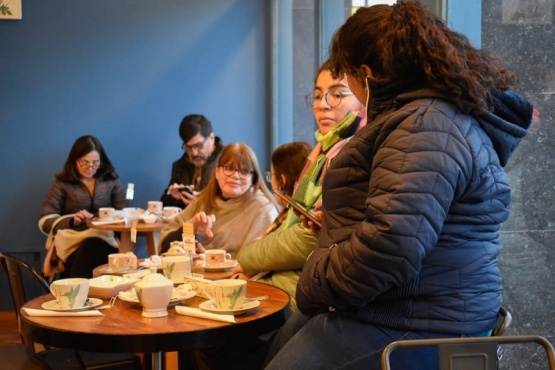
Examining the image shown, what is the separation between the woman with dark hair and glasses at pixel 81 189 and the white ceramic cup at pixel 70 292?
3.26 meters

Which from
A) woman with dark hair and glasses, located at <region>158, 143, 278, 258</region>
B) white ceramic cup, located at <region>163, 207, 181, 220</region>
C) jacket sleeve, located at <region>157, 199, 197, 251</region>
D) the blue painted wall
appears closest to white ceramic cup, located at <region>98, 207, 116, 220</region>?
white ceramic cup, located at <region>163, 207, 181, 220</region>

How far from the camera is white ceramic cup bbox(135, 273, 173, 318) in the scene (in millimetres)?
2264

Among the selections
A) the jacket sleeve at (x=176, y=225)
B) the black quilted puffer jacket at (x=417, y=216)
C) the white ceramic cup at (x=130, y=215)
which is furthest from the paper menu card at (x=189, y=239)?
the white ceramic cup at (x=130, y=215)

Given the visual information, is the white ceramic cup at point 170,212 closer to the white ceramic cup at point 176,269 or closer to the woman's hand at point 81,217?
the woman's hand at point 81,217

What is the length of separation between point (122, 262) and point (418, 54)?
1.55 m

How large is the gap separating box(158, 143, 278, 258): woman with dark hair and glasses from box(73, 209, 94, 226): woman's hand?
1843 mm

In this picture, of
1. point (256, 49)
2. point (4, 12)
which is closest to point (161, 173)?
point (256, 49)

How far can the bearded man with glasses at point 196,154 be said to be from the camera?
219 inches

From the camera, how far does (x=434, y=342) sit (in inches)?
63.8

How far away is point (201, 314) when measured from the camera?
225cm

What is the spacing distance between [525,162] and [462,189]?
1.03 meters

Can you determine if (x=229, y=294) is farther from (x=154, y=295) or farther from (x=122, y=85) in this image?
(x=122, y=85)

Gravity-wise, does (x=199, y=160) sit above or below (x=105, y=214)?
above

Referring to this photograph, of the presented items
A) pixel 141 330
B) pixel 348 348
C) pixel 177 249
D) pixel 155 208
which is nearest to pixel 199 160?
pixel 155 208
